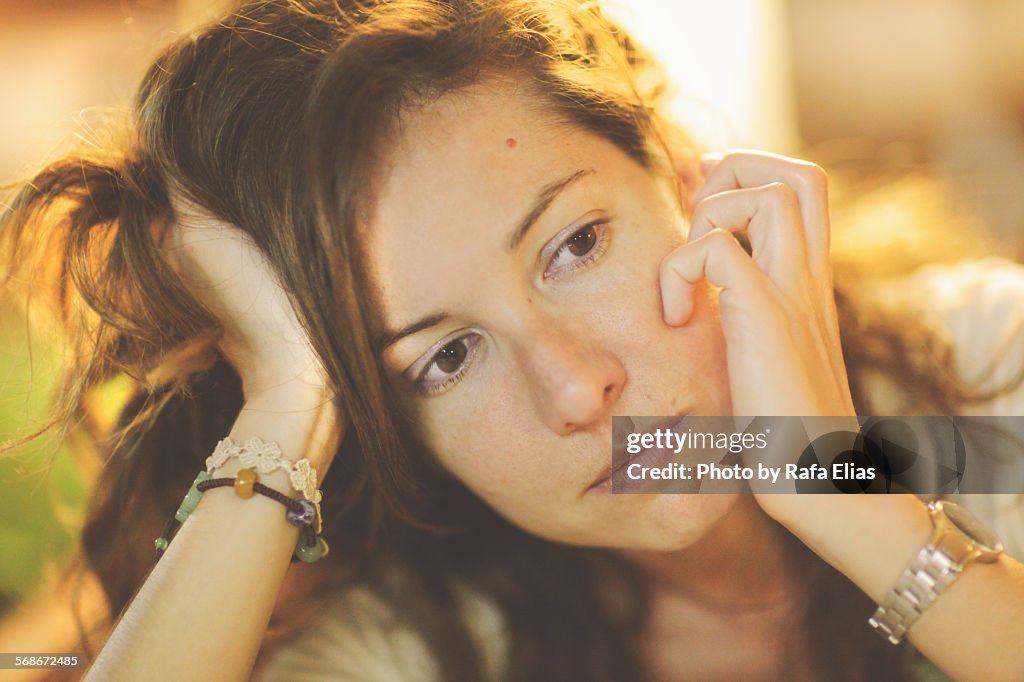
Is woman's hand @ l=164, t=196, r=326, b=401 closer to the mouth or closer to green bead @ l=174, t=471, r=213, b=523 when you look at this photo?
green bead @ l=174, t=471, r=213, b=523

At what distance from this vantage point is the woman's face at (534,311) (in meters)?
0.66

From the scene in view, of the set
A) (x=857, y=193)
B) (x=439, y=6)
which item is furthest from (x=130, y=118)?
(x=857, y=193)

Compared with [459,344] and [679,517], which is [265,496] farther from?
[679,517]

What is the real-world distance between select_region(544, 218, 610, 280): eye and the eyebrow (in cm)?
4

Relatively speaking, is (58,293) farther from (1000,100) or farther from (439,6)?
(1000,100)

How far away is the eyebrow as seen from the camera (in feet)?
2.17

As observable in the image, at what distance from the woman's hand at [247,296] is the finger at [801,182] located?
42 cm

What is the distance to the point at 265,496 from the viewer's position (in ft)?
2.41

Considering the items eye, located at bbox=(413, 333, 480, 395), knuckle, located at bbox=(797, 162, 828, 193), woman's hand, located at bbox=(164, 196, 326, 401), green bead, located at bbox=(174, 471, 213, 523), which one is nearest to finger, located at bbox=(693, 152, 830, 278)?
knuckle, located at bbox=(797, 162, 828, 193)

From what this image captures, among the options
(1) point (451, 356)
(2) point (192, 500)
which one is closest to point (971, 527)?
(1) point (451, 356)

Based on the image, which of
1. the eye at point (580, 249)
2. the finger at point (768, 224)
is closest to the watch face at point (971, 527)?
the finger at point (768, 224)

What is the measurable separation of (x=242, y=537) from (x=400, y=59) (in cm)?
44

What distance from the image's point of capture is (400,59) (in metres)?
0.70

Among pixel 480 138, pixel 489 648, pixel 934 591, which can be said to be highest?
pixel 480 138
